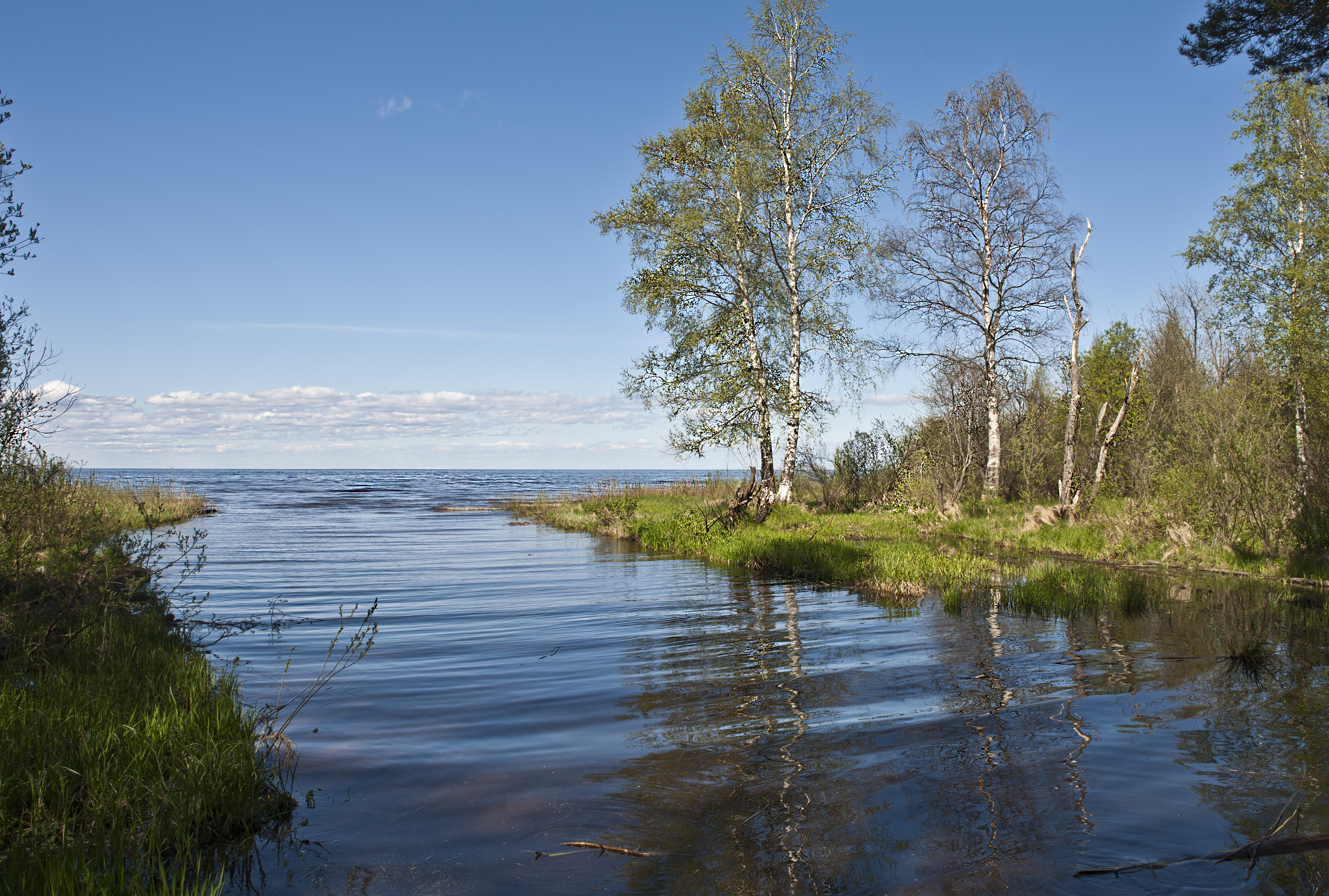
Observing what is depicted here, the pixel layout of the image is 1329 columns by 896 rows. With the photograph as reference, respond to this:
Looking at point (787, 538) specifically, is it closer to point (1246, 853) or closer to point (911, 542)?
point (911, 542)

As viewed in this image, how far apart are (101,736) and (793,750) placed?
474cm

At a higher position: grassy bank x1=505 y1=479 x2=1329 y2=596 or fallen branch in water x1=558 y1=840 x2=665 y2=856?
grassy bank x1=505 y1=479 x2=1329 y2=596

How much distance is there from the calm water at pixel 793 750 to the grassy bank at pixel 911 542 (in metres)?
1.75

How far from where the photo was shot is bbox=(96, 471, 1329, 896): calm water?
14.3 feet

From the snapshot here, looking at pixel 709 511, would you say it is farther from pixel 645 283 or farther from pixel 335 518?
pixel 335 518

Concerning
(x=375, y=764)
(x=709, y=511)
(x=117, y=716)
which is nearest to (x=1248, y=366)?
(x=709, y=511)

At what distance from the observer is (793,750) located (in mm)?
6090

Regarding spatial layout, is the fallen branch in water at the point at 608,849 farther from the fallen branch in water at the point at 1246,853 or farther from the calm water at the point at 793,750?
the fallen branch in water at the point at 1246,853

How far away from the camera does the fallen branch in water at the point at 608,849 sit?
14.8ft

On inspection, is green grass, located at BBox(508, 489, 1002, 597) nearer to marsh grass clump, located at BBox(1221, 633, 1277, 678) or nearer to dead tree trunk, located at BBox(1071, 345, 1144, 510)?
dead tree trunk, located at BBox(1071, 345, 1144, 510)

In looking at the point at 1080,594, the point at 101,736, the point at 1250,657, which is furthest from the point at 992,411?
the point at 101,736

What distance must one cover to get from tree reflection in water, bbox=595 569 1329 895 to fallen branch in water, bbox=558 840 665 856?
53 mm

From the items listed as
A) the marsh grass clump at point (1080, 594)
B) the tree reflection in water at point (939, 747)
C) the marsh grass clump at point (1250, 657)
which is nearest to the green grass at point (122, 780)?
the tree reflection in water at point (939, 747)

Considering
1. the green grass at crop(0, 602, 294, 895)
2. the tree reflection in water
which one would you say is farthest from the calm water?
the green grass at crop(0, 602, 294, 895)
